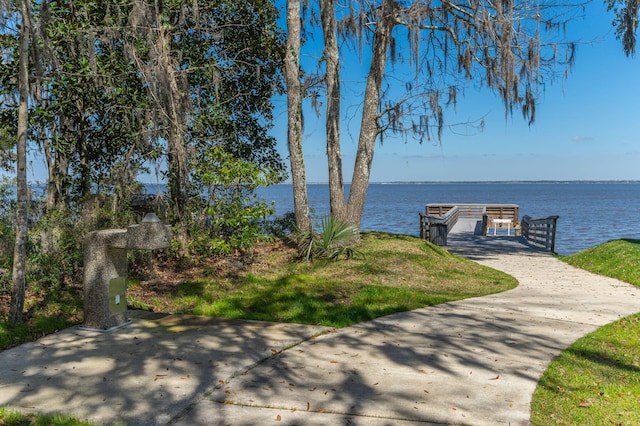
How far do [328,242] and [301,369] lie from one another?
5698 millimetres

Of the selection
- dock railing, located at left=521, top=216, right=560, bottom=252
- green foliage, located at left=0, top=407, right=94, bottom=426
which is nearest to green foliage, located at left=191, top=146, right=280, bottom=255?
green foliage, located at left=0, top=407, right=94, bottom=426

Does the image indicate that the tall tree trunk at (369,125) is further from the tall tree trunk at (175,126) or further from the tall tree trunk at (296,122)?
the tall tree trunk at (175,126)

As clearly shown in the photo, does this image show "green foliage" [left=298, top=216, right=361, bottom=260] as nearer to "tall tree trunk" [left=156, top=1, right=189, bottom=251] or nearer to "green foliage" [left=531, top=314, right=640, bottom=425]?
"tall tree trunk" [left=156, top=1, right=189, bottom=251]

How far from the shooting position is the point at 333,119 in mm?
13016

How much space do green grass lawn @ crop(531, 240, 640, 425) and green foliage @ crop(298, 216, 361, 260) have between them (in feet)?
16.7

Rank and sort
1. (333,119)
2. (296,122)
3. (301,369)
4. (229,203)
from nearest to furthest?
(301,369)
(229,203)
(296,122)
(333,119)

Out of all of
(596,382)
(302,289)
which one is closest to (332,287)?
(302,289)

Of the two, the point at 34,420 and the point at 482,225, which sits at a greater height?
the point at 34,420

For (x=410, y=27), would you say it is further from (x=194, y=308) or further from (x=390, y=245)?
(x=194, y=308)

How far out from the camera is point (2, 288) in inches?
287

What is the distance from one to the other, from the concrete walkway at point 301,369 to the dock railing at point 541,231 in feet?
32.9

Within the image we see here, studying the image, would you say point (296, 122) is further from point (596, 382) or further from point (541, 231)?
point (541, 231)

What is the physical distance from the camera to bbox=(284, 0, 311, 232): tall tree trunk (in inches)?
450

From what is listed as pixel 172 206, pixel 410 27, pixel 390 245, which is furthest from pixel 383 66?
pixel 172 206
